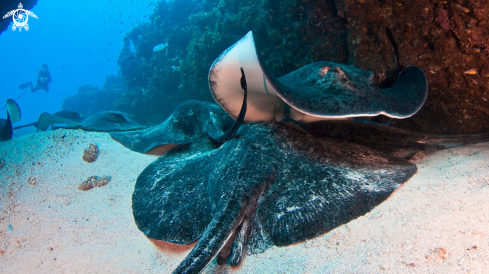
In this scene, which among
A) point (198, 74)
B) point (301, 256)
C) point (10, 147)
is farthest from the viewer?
point (198, 74)

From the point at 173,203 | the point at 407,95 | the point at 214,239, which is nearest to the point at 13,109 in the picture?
the point at 173,203

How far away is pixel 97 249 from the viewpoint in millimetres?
2287

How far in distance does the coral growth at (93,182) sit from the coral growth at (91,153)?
21.7 inches

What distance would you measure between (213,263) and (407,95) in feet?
8.00

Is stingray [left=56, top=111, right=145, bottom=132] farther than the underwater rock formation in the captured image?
Yes

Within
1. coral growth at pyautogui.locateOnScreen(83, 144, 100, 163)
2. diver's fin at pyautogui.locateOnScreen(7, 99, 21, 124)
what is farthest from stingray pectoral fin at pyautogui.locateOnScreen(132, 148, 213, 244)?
diver's fin at pyautogui.locateOnScreen(7, 99, 21, 124)

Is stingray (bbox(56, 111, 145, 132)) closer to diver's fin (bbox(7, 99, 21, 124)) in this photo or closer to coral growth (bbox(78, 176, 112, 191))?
coral growth (bbox(78, 176, 112, 191))

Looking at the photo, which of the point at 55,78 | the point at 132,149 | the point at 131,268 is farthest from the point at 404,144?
the point at 55,78

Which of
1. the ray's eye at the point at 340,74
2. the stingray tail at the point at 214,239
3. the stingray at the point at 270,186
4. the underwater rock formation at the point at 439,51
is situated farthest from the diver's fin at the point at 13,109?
the underwater rock formation at the point at 439,51

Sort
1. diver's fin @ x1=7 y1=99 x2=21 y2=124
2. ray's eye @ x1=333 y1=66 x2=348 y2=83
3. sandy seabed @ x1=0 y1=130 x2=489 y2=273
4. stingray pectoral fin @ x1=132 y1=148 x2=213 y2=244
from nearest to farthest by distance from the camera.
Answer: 1. sandy seabed @ x1=0 y1=130 x2=489 y2=273
2. stingray pectoral fin @ x1=132 y1=148 x2=213 y2=244
3. ray's eye @ x1=333 y1=66 x2=348 y2=83
4. diver's fin @ x1=7 y1=99 x2=21 y2=124

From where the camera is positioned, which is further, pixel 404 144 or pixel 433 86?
pixel 433 86

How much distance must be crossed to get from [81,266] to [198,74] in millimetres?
9244

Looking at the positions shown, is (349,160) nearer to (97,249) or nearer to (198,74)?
(97,249)

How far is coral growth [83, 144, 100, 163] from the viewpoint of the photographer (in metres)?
3.66
